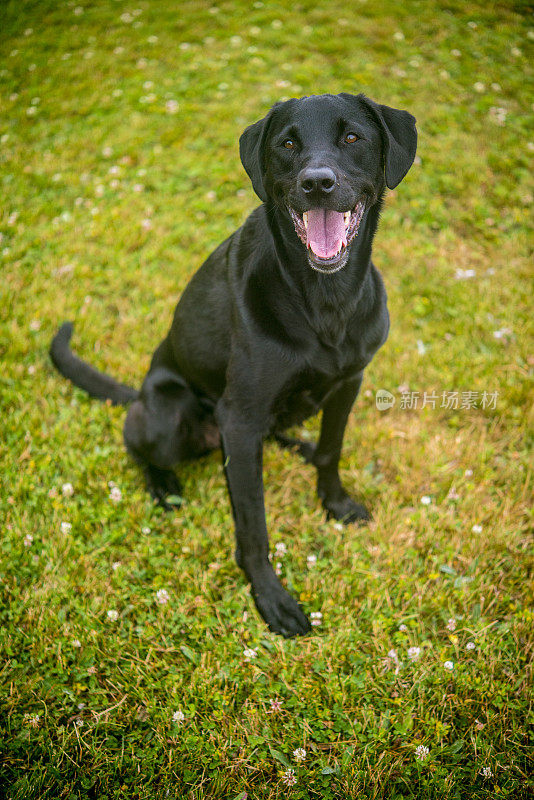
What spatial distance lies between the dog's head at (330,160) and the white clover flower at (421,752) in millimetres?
1688

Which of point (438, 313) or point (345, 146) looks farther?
point (438, 313)

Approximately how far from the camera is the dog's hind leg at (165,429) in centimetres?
251

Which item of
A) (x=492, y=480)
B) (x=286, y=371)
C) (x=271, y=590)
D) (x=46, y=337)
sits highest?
(x=286, y=371)

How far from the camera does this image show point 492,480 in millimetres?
2770

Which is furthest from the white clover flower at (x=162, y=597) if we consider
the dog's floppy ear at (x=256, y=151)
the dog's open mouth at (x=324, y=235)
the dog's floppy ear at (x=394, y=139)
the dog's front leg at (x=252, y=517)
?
the dog's floppy ear at (x=394, y=139)

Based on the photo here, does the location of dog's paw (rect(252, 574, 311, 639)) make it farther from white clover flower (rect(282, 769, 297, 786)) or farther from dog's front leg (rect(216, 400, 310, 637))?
white clover flower (rect(282, 769, 297, 786))

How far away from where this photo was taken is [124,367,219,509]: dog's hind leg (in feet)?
8.25

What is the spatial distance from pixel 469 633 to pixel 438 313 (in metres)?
2.27

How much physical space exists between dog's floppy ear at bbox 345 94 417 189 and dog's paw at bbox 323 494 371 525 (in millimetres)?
1510

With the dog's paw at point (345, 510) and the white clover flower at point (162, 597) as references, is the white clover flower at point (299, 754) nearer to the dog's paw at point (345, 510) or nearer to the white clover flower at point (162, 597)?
the white clover flower at point (162, 597)

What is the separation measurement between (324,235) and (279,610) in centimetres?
154

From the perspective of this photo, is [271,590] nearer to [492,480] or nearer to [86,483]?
[86,483]

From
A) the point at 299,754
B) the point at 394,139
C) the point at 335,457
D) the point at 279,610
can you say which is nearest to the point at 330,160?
the point at 394,139

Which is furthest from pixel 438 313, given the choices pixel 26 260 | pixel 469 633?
pixel 26 260
